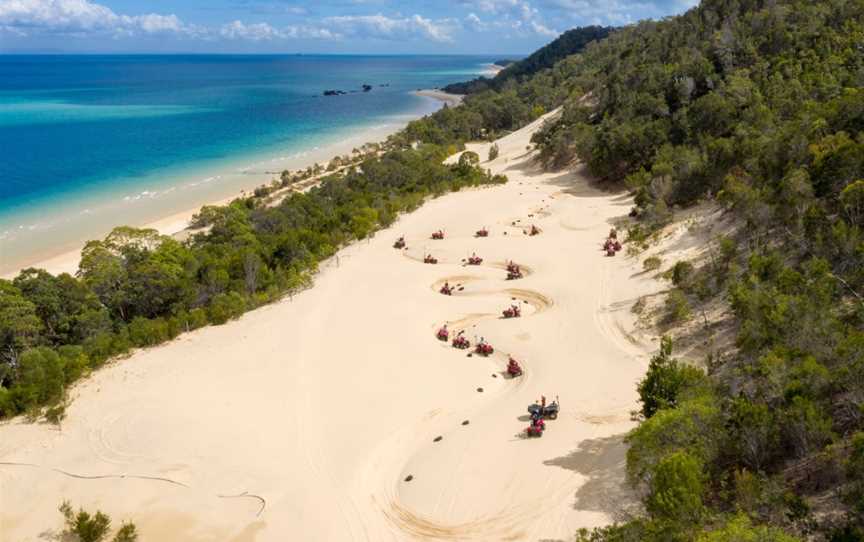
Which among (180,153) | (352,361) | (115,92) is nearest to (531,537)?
(352,361)

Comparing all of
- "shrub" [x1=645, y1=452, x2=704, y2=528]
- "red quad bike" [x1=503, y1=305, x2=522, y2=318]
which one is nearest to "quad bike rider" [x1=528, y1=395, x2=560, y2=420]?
"shrub" [x1=645, y1=452, x2=704, y2=528]

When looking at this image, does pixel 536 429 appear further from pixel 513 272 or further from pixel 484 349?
pixel 513 272

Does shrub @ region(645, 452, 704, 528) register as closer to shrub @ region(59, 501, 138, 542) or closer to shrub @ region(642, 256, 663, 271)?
shrub @ region(59, 501, 138, 542)

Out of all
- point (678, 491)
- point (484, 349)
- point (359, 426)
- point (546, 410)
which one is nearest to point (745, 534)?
point (678, 491)

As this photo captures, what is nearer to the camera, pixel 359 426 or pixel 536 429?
pixel 536 429

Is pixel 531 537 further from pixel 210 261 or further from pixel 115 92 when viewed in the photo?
pixel 115 92

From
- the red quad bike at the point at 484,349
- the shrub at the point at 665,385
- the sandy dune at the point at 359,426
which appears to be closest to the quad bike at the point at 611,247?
the sandy dune at the point at 359,426
